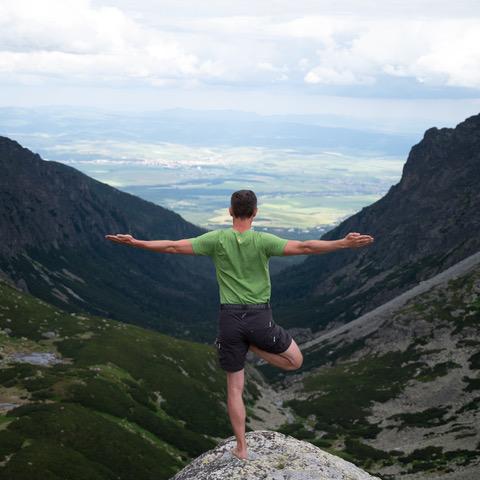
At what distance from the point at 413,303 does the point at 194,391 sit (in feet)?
307

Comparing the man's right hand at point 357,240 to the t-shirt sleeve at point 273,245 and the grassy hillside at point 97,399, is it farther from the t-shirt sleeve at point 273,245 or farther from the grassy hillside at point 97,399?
the grassy hillside at point 97,399

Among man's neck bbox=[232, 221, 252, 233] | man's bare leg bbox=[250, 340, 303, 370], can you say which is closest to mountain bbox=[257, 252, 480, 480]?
man's bare leg bbox=[250, 340, 303, 370]

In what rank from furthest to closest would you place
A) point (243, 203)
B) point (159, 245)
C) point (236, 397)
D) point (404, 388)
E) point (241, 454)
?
1. point (404, 388)
2. point (241, 454)
3. point (236, 397)
4. point (243, 203)
5. point (159, 245)

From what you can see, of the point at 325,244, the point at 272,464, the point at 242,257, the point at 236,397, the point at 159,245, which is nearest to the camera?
the point at 325,244

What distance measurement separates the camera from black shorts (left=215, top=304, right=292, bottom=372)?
16.5m

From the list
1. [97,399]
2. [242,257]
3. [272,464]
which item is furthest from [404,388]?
[242,257]

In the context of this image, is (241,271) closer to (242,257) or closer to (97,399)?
(242,257)

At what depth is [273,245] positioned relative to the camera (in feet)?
53.1

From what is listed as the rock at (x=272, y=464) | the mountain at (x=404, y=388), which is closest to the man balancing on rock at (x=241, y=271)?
the rock at (x=272, y=464)

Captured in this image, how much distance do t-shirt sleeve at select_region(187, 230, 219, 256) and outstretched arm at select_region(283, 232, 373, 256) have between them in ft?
6.10

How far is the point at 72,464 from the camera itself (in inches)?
1962

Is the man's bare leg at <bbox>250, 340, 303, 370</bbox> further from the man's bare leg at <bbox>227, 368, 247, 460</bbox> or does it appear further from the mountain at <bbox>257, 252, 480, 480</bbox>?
the mountain at <bbox>257, 252, 480, 480</bbox>

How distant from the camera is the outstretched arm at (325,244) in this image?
598 inches

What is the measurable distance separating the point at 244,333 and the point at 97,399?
186ft
